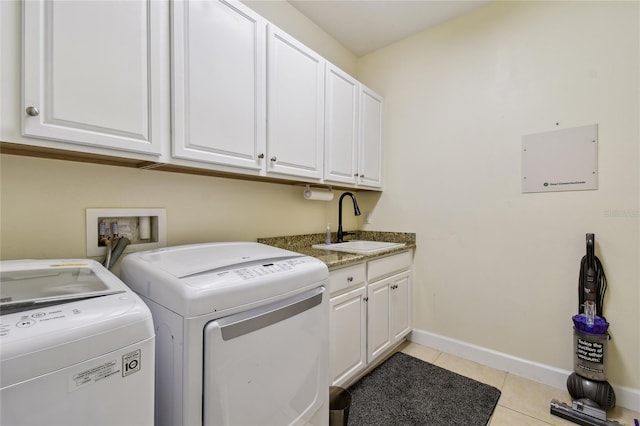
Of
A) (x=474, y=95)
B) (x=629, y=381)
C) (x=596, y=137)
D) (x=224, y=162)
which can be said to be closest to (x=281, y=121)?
(x=224, y=162)

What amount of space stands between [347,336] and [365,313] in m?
0.22

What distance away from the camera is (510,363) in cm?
200

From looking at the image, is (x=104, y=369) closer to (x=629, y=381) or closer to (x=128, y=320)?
(x=128, y=320)

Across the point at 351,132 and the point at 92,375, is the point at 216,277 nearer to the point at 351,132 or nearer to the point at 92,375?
the point at 92,375

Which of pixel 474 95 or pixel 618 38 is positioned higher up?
pixel 618 38

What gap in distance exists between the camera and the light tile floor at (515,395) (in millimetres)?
1543

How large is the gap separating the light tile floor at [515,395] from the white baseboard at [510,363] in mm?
35

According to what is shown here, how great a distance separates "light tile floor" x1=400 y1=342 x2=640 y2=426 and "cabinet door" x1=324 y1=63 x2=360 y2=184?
1538 mm

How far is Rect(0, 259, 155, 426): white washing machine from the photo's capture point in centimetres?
53

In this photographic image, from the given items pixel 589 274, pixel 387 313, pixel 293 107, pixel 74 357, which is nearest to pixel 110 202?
pixel 74 357

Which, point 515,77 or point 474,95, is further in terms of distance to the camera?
point 474,95

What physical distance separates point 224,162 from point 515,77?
2.06 metres

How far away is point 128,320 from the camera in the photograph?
659 millimetres

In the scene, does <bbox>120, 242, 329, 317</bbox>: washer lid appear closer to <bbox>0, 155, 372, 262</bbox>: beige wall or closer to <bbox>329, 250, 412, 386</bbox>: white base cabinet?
<bbox>0, 155, 372, 262</bbox>: beige wall
